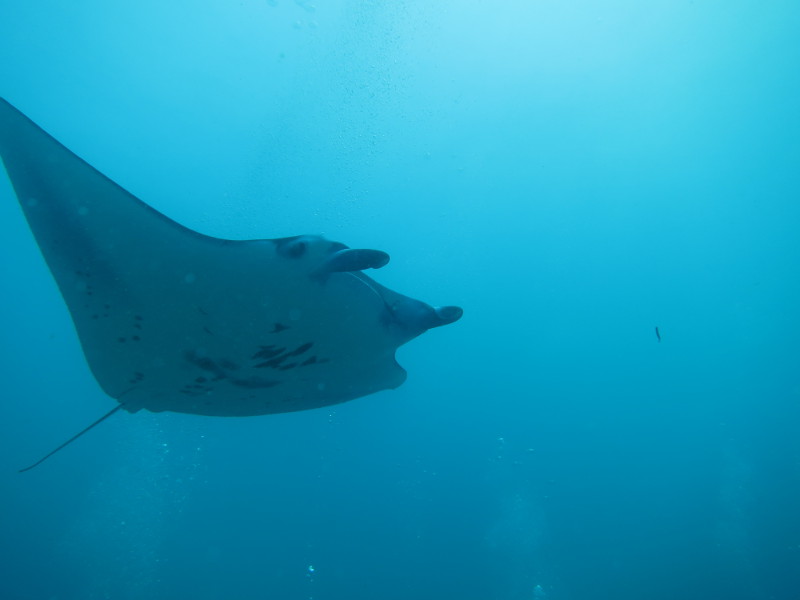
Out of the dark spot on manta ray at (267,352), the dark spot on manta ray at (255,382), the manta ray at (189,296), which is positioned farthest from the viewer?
the dark spot on manta ray at (255,382)

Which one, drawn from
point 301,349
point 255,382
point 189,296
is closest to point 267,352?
point 301,349

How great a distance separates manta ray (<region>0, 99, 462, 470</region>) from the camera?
238cm

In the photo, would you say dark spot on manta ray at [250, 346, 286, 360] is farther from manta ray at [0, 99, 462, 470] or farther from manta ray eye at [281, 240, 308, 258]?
manta ray eye at [281, 240, 308, 258]

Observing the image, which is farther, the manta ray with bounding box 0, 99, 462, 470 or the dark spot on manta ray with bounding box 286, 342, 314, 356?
the dark spot on manta ray with bounding box 286, 342, 314, 356

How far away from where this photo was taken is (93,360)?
3016mm

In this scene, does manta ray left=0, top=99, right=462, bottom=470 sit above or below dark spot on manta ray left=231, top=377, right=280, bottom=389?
above

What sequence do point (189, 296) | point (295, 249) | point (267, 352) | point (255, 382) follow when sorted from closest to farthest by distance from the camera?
1. point (295, 249)
2. point (189, 296)
3. point (267, 352)
4. point (255, 382)

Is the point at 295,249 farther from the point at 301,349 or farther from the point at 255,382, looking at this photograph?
the point at 255,382

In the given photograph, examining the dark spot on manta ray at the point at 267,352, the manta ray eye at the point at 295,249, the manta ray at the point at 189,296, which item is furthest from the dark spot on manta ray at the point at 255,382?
the manta ray eye at the point at 295,249

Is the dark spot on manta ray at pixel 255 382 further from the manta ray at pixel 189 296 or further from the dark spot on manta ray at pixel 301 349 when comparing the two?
the dark spot on manta ray at pixel 301 349

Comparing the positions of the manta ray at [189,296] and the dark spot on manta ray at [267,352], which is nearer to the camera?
the manta ray at [189,296]

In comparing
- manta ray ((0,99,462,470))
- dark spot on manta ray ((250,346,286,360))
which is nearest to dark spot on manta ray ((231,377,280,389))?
manta ray ((0,99,462,470))

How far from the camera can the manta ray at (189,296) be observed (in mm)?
2385

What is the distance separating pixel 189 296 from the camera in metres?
2.68
